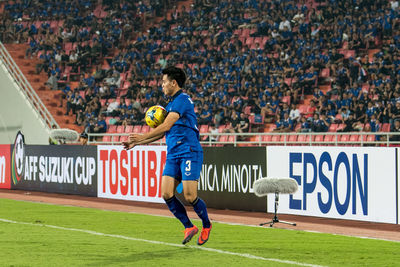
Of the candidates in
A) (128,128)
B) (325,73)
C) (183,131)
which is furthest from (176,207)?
(128,128)

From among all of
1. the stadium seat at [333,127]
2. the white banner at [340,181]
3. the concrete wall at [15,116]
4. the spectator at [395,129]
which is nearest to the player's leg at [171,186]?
the white banner at [340,181]

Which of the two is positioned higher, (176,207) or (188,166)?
(188,166)

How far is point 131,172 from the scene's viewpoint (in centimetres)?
1880

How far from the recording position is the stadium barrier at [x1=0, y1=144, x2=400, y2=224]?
13016 millimetres

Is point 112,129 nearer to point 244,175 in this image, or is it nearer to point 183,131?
point 244,175

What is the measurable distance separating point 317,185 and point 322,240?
346 cm

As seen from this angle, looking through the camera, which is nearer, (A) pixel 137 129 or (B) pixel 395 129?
(B) pixel 395 129

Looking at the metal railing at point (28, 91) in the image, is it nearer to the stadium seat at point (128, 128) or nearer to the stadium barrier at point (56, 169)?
the stadium seat at point (128, 128)

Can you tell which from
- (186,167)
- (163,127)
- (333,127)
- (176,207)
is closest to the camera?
(163,127)

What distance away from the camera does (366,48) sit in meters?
24.7

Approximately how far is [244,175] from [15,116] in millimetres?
16604

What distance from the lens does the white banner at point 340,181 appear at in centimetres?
1283

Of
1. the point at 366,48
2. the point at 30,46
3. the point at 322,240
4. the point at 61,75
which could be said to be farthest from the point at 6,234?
the point at 30,46

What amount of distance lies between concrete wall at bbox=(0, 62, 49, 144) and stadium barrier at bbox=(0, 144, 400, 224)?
17.6 ft
